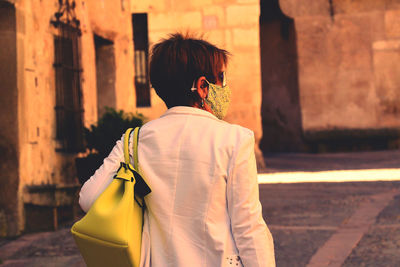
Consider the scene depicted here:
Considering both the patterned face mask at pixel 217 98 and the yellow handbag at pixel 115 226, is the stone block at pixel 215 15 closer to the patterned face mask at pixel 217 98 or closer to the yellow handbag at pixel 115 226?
the patterned face mask at pixel 217 98

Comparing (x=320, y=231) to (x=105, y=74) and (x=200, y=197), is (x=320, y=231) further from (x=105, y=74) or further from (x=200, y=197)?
(x=105, y=74)

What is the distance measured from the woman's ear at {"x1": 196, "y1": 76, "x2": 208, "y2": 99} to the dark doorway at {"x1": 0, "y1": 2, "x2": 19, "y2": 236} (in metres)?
4.73

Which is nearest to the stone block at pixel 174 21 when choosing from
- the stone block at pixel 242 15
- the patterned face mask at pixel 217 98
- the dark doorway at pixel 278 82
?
the stone block at pixel 242 15

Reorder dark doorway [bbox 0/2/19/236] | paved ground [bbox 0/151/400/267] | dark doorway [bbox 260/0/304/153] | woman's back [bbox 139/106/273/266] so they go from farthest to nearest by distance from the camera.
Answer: dark doorway [bbox 260/0/304/153] → dark doorway [bbox 0/2/19/236] → paved ground [bbox 0/151/400/267] → woman's back [bbox 139/106/273/266]

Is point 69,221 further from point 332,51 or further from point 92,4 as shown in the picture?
point 332,51

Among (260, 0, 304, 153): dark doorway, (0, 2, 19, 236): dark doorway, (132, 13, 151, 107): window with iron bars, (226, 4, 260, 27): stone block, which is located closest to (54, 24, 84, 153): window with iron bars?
(0, 2, 19, 236): dark doorway

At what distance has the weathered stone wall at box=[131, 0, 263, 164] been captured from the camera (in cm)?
1189

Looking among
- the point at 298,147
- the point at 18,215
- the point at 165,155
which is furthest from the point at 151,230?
the point at 298,147

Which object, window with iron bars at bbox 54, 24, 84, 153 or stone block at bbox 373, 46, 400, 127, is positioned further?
stone block at bbox 373, 46, 400, 127

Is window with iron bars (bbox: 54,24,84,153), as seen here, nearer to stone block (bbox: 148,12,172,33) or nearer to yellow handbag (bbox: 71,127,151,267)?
stone block (bbox: 148,12,172,33)

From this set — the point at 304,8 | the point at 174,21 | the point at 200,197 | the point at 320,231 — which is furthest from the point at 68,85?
the point at 304,8

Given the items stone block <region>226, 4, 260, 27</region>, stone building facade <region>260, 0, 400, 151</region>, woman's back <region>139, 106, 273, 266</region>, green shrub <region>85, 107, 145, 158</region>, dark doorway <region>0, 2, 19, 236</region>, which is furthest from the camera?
stone building facade <region>260, 0, 400, 151</region>

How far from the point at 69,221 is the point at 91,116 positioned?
201 cm

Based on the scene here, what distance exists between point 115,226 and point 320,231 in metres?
4.47
